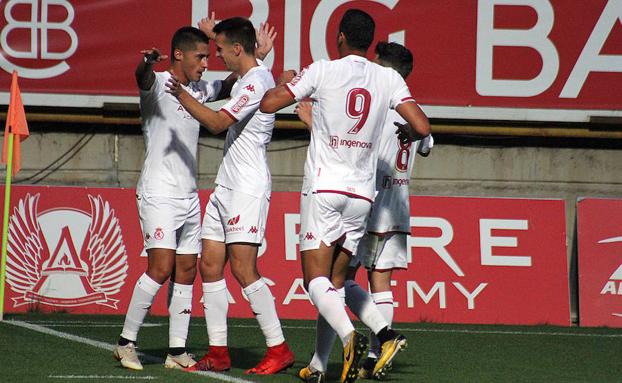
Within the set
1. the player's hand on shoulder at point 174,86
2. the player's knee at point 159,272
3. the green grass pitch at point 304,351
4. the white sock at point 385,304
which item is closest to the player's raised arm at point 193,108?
the player's hand on shoulder at point 174,86

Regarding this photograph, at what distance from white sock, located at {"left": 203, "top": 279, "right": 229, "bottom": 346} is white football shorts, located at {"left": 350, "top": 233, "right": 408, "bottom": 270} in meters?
0.96

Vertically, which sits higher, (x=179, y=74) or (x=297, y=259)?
(x=179, y=74)

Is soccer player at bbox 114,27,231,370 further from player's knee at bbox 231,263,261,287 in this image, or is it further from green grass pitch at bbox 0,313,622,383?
player's knee at bbox 231,263,261,287

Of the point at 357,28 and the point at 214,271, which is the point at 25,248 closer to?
the point at 214,271

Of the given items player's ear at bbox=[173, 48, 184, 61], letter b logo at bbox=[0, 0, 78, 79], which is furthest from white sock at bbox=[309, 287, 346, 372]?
letter b logo at bbox=[0, 0, 78, 79]

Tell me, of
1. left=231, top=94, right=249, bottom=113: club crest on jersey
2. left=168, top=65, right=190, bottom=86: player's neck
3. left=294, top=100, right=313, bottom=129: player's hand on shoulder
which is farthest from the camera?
left=168, top=65, right=190, bottom=86: player's neck

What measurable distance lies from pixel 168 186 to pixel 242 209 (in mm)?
504

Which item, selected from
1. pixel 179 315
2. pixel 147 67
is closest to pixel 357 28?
pixel 147 67

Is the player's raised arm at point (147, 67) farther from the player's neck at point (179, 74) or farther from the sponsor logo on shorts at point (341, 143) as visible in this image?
the sponsor logo on shorts at point (341, 143)

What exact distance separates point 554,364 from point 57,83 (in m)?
7.00

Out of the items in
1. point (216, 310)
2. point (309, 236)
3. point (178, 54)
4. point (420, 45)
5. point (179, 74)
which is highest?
point (420, 45)

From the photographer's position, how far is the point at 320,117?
6750 mm

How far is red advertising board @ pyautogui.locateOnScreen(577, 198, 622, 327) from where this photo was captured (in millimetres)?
12633

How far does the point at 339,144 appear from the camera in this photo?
672 centimetres
